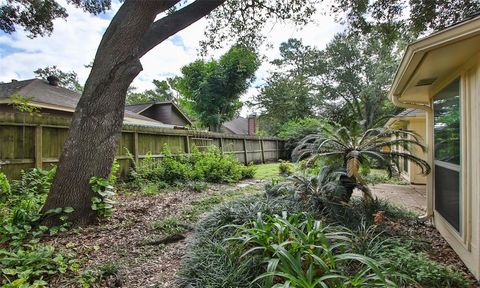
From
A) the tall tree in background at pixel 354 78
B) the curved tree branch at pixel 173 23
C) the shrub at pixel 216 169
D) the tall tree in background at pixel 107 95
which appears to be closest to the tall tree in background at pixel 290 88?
the tall tree in background at pixel 354 78

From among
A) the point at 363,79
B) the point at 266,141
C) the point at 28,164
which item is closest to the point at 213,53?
the point at 28,164

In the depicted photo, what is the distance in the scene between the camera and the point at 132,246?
111 inches

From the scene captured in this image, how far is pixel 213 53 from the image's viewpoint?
7.39m

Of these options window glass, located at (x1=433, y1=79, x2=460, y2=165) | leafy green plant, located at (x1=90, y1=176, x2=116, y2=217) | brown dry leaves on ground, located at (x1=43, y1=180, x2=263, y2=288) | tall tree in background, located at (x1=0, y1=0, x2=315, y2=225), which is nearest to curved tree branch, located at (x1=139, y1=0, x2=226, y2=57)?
tall tree in background, located at (x1=0, y1=0, x2=315, y2=225)

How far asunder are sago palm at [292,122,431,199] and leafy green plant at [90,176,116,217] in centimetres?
270

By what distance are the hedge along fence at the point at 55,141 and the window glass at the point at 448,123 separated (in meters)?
5.68

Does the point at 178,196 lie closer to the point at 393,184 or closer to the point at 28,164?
the point at 28,164

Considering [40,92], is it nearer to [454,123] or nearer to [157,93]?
[454,123]

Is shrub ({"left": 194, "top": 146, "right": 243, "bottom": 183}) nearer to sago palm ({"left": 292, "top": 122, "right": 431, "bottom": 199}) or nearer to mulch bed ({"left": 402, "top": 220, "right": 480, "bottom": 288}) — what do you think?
sago palm ({"left": 292, "top": 122, "right": 431, "bottom": 199})

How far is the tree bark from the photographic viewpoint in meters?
3.25

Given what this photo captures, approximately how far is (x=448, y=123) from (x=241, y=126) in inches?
1177

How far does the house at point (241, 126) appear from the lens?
28.2 m

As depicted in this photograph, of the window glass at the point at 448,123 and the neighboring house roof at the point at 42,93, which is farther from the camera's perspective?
the neighboring house roof at the point at 42,93

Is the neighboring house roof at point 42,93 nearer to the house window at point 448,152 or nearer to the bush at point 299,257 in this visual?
the bush at point 299,257
